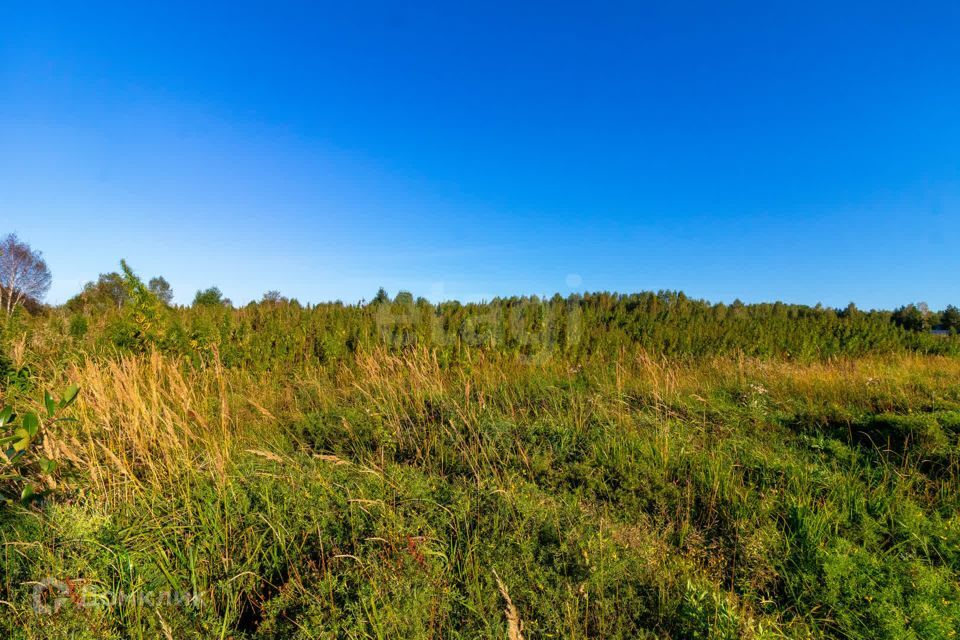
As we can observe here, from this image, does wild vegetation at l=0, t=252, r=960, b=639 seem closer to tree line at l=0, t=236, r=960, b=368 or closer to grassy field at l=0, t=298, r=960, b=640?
grassy field at l=0, t=298, r=960, b=640

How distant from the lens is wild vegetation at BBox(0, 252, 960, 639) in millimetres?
2209

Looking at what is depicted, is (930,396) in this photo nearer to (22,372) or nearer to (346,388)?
(346,388)

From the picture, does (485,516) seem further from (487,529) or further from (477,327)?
(477,327)

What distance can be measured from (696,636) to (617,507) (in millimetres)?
1375

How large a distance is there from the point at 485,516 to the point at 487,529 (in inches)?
4.6

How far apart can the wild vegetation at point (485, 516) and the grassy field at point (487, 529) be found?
0.02m

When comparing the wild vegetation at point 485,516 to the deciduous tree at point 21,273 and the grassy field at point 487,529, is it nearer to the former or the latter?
the grassy field at point 487,529

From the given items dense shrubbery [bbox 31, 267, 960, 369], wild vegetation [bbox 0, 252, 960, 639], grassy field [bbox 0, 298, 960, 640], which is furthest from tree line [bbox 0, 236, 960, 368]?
grassy field [bbox 0, 298, 960, 640]

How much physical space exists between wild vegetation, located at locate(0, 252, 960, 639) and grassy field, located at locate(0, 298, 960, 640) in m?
0.02

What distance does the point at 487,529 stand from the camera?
281cm

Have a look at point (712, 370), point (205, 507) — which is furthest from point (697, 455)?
point (712, 370)

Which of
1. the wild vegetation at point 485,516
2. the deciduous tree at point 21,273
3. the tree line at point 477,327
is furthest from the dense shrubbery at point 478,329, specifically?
the deciduous tree at point 21,273

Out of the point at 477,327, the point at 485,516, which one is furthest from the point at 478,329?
the point at 485,516

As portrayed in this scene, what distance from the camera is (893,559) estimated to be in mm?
2906
